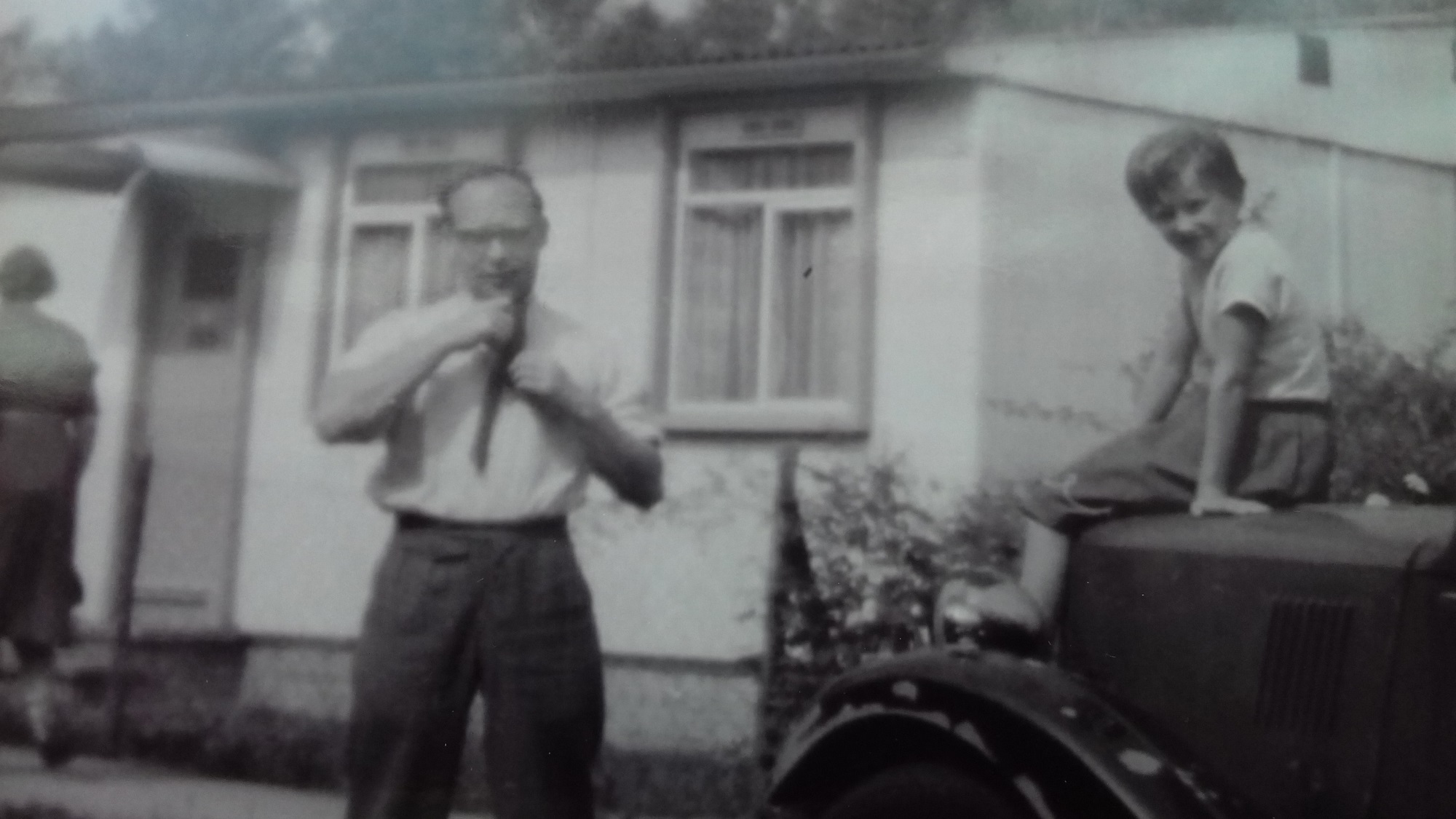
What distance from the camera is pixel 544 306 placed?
2498 millimetres

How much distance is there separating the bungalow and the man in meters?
0.18

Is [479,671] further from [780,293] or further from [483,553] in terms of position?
[780,293]

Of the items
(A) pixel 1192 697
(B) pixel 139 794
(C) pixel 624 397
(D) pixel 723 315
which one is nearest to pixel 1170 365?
(A) pixel 1192 697

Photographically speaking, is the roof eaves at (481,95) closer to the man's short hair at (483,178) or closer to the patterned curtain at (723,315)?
the patterned curtain at (723,315)

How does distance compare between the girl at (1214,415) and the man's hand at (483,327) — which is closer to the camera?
the girl at (1214,415)

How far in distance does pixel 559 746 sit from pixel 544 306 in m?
0.69

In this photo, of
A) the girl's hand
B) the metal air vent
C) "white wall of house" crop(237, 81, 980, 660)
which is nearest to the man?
"white wall of house" crop(237, 81, 980, 660)

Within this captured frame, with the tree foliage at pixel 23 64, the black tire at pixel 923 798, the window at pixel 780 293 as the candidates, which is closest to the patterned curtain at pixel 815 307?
the window at pixel 780 293

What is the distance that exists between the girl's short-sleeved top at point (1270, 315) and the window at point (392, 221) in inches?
52.2

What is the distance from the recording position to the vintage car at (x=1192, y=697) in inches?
60.9

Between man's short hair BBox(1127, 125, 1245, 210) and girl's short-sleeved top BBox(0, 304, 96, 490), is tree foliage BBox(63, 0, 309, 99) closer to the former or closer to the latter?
girl's short-sleeved top BBox(0, 304, 96, 490)

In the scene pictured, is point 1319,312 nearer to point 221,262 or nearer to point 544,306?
point 544,306

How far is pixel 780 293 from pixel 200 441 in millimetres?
1210

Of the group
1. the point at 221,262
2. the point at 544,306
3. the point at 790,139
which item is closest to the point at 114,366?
the point at 221,262
